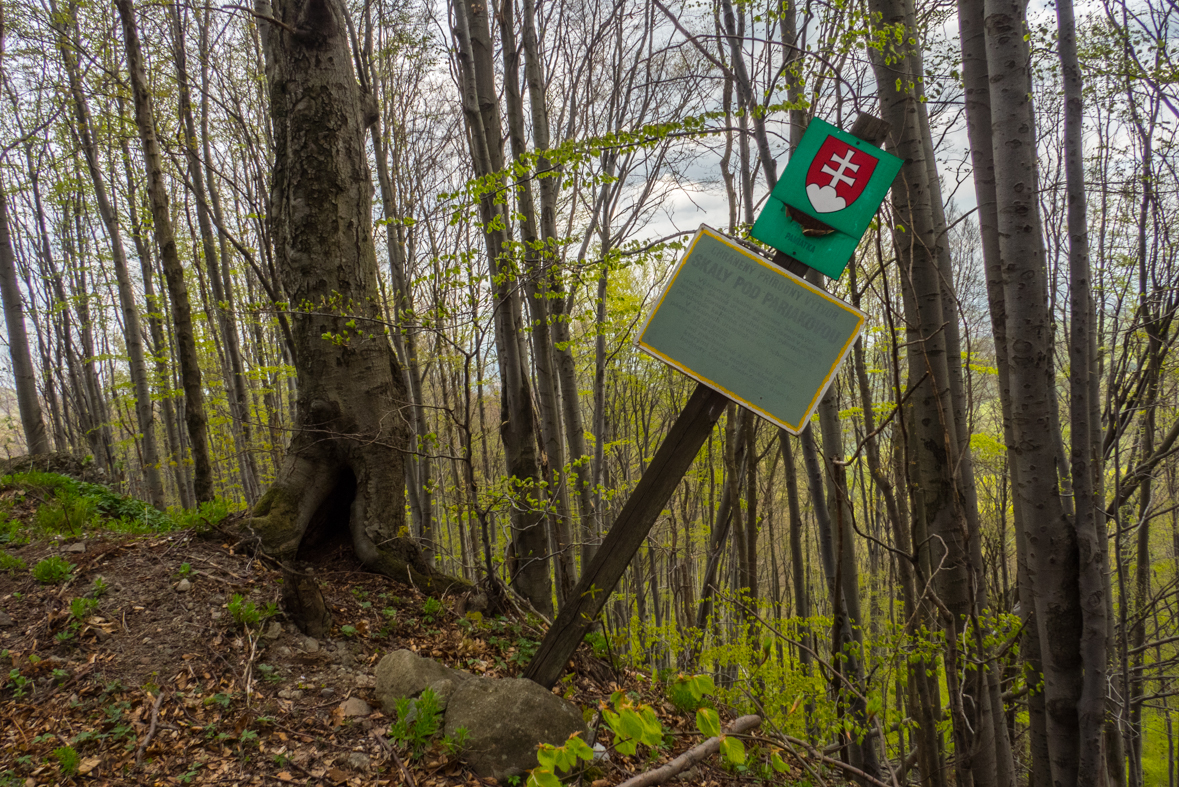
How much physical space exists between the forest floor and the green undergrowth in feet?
0.79

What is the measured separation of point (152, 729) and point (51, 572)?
60.1 inches

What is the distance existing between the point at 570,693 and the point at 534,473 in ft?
5.68

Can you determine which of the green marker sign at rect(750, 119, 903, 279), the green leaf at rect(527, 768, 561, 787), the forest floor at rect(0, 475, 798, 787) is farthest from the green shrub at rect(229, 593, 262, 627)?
the green marker sign at rect(750, 119, 903, 279)

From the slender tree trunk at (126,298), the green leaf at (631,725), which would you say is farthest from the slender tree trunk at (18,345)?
the green leaf at (631,725)

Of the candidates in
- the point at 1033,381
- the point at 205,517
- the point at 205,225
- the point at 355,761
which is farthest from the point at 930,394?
the point at 205,225

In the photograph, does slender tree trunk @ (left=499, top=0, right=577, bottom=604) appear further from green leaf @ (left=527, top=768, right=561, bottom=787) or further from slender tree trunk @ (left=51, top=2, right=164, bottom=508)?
slender tree trunk @ (left=51, top=2, right=164, bottom=508)

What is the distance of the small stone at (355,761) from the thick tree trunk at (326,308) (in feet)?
4.70

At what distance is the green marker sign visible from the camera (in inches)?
74.0

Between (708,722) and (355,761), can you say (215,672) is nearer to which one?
(355,761)

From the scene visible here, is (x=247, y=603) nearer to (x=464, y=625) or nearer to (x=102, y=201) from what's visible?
(x=464, y=625)

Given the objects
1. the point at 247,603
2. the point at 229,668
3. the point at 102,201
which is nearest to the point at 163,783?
the point at 229,668

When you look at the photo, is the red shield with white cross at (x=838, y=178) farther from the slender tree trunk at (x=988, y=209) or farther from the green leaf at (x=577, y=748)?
the green leaf at (x=577, y=748)

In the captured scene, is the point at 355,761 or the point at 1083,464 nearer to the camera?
the point at 355,761

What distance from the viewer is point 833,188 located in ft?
6.20
